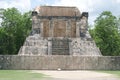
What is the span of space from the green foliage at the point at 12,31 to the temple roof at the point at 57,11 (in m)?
15.0

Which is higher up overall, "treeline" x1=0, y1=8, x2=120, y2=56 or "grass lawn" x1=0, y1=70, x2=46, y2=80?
"treeline" x1=0, y1=8, x2=120, y2=56

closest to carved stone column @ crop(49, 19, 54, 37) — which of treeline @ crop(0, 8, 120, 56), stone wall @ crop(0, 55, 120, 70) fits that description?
stone wall @ crop(0, 55, 120, 70)

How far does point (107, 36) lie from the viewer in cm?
5031

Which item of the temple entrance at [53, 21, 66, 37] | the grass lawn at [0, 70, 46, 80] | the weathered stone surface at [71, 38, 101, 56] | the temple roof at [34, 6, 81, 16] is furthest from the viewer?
Answer: the temple roof at [34, 6, 81, 16]

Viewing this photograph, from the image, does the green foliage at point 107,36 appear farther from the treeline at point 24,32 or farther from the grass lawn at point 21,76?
the grass lawn at point 21,76

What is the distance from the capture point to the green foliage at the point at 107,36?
163ft

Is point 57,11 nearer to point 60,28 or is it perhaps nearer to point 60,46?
point 60,28

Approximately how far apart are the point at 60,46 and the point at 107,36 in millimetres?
19598

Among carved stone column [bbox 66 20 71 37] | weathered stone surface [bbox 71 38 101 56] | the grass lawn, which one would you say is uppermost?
carved stone column [bbox 66 20 71 37]

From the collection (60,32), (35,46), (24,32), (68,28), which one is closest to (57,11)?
(68,28)

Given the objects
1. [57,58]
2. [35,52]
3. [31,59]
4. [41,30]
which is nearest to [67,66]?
[57,58]

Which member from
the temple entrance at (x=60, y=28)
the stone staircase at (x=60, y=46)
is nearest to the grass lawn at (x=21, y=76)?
the stone staircase at (x=60, y=46)

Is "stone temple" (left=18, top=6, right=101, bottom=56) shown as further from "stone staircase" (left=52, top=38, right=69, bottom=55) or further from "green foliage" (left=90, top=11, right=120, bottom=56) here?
"green foliage" (left=90, top=11, right=120, bottom=56)

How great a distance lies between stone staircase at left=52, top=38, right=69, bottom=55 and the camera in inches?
1237
